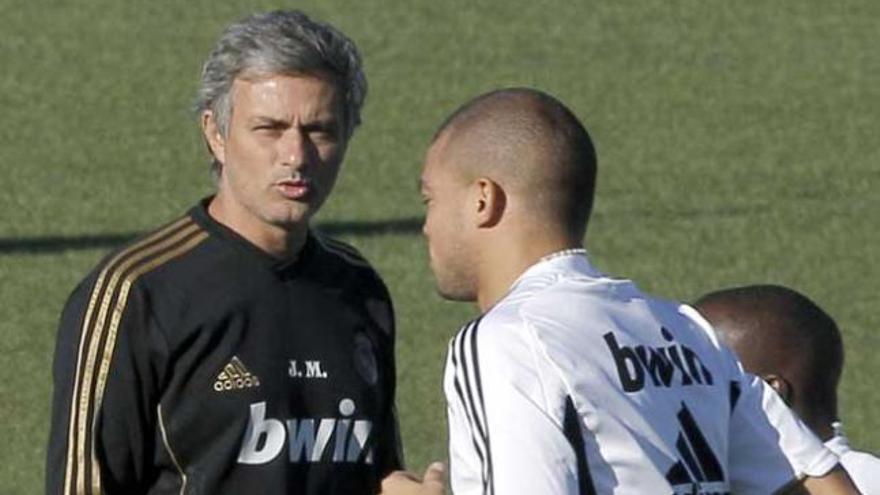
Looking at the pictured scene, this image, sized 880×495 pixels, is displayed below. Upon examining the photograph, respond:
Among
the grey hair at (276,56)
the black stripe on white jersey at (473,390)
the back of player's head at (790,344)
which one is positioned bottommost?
the back of player's head at (790,344)

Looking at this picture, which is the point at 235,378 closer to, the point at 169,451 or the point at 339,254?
the point at 169,451

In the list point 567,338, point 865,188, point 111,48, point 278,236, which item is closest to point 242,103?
point 278,236

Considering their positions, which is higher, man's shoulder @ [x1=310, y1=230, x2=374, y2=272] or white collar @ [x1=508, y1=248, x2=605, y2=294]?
white collar @ [x1=508, y1=248, x2=605, y2=294]

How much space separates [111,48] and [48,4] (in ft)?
4.39

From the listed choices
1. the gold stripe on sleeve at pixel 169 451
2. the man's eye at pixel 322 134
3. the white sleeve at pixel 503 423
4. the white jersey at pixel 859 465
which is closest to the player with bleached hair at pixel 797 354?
the white jersey at pixel 859 465

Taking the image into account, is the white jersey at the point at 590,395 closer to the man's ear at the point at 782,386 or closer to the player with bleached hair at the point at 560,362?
the player with bleached hair at the point at 560,362

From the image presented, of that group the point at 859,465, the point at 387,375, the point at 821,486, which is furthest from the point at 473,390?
the point at 859,465

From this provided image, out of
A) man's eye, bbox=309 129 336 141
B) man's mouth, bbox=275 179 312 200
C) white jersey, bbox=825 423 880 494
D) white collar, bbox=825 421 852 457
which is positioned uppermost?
man's eye, bbox=309 129 336 141

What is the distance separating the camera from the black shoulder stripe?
4.68 metres

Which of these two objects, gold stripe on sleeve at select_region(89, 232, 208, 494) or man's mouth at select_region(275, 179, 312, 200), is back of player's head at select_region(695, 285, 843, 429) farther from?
gold stripe on sleeve at select_region(89, 232, 208, 494)

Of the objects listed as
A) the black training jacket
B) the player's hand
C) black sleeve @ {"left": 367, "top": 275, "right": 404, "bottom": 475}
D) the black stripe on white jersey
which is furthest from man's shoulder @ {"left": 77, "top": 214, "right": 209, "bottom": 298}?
the black stripe on white jersey

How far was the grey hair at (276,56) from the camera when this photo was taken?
18.8ft

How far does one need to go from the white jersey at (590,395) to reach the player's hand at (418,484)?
25 cm

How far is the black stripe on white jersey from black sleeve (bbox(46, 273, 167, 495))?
0.95m
